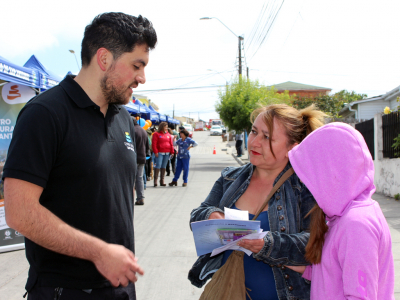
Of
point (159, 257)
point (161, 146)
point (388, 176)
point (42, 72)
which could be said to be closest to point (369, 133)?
point (388, 176)

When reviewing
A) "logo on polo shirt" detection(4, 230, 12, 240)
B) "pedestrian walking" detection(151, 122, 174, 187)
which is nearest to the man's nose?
"logo on polo shirt" detection(4, 230, 12, 240)

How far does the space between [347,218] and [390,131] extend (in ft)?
28.6

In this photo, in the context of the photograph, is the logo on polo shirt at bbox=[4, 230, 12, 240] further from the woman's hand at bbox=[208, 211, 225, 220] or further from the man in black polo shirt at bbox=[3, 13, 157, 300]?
the woman's hand at bbox=[208, 211, 225, 220]

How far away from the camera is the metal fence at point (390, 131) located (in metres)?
8.62

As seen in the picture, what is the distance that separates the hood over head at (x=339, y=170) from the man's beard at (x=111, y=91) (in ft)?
3.37

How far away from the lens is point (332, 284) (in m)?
1.55

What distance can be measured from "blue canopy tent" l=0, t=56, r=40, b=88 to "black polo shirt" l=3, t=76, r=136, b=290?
3.47 m

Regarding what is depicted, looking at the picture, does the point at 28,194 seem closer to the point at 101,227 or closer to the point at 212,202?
the point at 101,227

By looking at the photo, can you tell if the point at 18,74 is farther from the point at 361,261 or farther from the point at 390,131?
the point at 390,131

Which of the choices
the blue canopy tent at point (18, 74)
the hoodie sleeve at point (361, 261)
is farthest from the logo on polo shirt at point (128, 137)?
the blue canopy tent at point (18, 74)

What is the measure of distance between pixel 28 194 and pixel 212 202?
45.6 inches

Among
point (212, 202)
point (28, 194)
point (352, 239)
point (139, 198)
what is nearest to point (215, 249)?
point (212, 202)

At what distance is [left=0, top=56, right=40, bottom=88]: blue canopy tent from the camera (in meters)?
4.64

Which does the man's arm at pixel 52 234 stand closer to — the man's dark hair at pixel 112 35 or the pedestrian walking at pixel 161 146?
the man's dark hair at pixel 112 35
